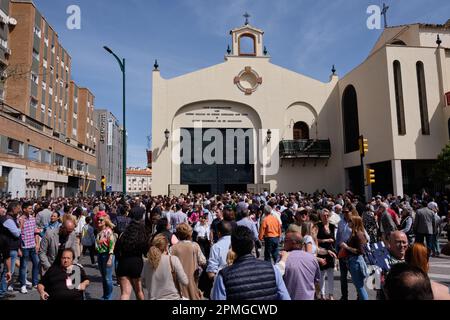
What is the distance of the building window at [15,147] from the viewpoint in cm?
2822

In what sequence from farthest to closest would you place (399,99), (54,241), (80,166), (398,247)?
1. (80,166)
2. (399,99)
3. (54,241)
4. (398,247)

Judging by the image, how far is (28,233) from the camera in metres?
7.47

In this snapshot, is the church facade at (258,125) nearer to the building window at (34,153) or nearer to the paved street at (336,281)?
the building window at (34,153)

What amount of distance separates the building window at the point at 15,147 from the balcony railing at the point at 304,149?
938 inches

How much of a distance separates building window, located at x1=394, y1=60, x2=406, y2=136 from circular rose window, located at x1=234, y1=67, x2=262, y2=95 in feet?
34.8

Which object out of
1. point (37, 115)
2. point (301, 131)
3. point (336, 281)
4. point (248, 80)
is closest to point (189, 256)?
point (336, 281)

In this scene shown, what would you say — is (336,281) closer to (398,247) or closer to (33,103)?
(398,247)

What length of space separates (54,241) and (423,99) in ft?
80.7

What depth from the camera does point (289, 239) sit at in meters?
3.98

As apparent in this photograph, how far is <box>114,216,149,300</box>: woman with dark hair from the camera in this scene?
439cm

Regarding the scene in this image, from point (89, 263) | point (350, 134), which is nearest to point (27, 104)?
point (89, 263)

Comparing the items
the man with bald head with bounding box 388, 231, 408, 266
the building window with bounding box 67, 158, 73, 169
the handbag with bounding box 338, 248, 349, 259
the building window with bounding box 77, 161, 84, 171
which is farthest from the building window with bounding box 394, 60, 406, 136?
the building window with bounding box 77, 161, 84, 171

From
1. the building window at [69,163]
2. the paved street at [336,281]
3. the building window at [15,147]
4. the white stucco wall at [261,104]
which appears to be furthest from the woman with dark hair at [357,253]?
the building window at [69,163]
